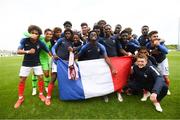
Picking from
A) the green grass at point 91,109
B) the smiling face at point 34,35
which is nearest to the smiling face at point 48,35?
the smiling face at point 34,35

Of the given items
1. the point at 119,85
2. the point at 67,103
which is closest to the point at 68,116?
the point at 67,103

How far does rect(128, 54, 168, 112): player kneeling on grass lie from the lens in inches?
291

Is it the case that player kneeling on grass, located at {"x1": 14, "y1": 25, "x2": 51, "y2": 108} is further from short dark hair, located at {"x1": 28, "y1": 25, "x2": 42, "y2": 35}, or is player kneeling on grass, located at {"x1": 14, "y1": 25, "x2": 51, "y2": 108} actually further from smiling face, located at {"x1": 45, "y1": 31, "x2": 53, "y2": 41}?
smiling face, located at {"x1": 45, "y1": 31, "x2": 53, "y2": 41}

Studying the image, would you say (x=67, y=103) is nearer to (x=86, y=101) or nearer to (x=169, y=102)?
(x=86, y=101)

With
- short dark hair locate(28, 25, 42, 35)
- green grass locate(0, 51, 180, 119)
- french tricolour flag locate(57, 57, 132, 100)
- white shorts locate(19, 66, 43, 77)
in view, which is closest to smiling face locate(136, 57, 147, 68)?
french tricolour flag locate(57, 57, 132, 100)

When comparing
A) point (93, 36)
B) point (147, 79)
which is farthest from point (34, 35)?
point (147, 79)

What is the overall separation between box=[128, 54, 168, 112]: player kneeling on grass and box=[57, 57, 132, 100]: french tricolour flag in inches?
17.6

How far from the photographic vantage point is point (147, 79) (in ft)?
25.8

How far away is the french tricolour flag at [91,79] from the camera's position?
25.8 feet

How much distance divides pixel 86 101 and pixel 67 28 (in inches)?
91.3

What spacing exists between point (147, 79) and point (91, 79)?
5.42ft

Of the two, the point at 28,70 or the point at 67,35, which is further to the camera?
the point at 67,35

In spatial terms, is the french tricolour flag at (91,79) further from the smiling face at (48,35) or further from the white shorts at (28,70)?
the smiling face at (48,35)

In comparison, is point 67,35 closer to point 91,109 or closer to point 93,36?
point 93,36
